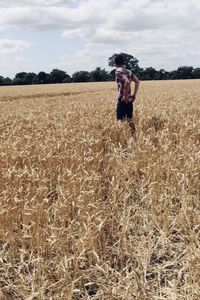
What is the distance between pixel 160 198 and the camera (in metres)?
4.40

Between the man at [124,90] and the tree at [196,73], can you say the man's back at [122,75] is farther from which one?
the tree at [196,73]

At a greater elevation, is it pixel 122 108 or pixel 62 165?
pixel 122 108

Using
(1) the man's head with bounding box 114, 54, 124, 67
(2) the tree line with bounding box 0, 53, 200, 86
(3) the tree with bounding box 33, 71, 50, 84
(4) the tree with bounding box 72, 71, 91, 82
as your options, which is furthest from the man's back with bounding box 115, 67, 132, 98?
(4) the tree with bounding box 72, 71, 91, 82

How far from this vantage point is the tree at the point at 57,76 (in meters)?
78.5

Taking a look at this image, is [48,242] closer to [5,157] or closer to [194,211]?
[194,211]

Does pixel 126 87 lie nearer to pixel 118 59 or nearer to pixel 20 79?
pixel 118 59

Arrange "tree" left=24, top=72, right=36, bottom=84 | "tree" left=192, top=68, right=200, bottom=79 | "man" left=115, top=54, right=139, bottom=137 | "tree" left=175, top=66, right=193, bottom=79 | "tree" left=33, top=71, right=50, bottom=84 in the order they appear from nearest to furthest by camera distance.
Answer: "man" left=115, top=54, right=139, bottom=137
"tree" left=33, top=71, right=50, bottom=84
"tree" left=24, top=72, right=36, bottom=84
"tree" left=192, top=68, right=200, bottom=79
"tree" left=175, top=66, right=193, bottom=79

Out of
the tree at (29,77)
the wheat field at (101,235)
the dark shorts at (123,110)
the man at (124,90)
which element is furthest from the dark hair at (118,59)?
the tree at (29,77)

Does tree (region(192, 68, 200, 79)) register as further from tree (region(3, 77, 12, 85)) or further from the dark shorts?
the dark shorts

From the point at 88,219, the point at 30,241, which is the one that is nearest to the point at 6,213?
the point at 30,241

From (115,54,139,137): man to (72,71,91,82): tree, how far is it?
2807 inches

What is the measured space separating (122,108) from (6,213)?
5.23 m

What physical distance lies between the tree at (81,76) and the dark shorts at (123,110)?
71263 millimetres

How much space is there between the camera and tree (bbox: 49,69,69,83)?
7846 centimetres
